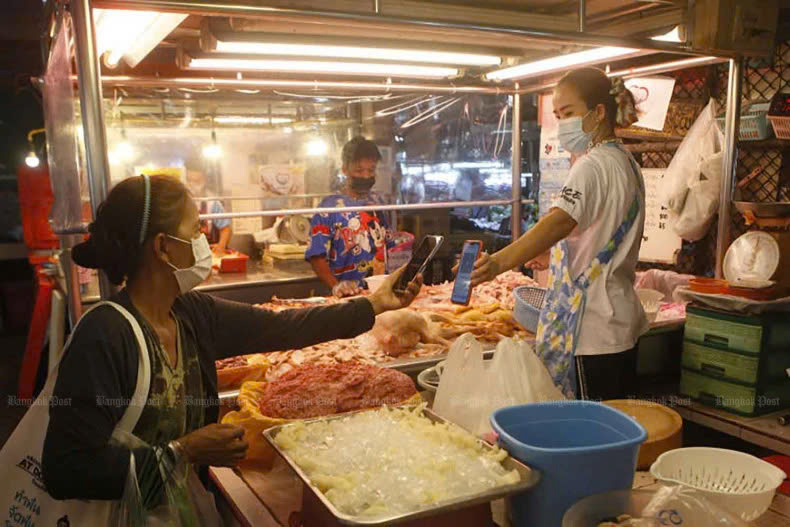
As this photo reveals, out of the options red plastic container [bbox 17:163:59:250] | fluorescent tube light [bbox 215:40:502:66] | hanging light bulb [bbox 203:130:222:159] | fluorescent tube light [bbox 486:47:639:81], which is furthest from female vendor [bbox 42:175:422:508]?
hanging light bulb [bbox 203:130:222:159]

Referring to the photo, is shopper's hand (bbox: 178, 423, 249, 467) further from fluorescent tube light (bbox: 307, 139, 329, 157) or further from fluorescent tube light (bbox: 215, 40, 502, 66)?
fluorescent tube light (bbox: 307, 139, 329, 157)

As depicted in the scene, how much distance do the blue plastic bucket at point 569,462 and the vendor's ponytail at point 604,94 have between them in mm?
1600

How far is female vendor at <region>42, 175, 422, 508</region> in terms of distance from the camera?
62.7 inches

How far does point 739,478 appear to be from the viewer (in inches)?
70.4

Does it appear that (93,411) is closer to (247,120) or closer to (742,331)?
(742,331)

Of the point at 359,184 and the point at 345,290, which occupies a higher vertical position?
the point at 359,184

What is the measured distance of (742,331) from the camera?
127 inches

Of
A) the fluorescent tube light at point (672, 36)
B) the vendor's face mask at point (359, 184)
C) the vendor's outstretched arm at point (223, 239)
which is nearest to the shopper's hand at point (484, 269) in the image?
the fluorescent tube light at point (672, 36)

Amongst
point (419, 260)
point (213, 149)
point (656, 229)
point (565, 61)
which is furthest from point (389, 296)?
point (213, 149)

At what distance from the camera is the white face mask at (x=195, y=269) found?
6.21ft

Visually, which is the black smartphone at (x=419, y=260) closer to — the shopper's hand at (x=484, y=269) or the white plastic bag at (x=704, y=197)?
the shopper's hand at (x=484, y=269)

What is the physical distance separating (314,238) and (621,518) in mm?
3395

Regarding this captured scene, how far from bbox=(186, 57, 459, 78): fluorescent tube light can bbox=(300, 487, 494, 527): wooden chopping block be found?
2651 millimetres

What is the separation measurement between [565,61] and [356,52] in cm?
124
